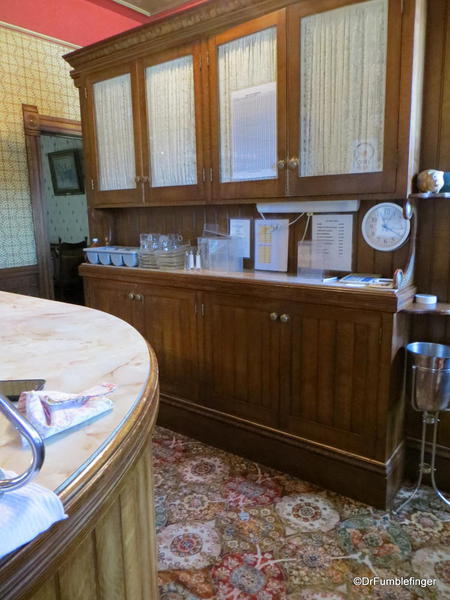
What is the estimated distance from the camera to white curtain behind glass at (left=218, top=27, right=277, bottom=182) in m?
2.24

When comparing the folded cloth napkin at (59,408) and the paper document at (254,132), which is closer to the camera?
the folded cloth napkin at (59,408)

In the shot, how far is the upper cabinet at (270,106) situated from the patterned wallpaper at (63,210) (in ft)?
9.84

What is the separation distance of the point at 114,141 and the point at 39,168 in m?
1.26

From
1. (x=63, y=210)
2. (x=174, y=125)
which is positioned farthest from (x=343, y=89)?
(x=63, y=210)

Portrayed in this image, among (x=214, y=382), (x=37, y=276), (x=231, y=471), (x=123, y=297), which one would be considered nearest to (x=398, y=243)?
(x=214, y=382)

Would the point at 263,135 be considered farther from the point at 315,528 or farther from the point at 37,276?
the point at 37,276

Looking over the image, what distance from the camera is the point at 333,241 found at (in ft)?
7.78

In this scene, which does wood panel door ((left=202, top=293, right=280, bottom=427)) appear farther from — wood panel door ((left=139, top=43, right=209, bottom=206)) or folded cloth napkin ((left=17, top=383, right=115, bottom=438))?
folded cloth napkin ((left=17, top=383, right=115, bottom=438))

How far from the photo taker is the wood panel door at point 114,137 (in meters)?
2.81

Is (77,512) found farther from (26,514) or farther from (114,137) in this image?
(114,137)

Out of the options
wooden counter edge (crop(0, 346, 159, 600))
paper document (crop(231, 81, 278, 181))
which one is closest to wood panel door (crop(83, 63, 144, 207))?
paper document (crop(231, 81, 278, 181))

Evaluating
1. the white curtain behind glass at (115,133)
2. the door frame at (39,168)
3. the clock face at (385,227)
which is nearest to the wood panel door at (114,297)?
the white curtain behind glass at (115,133)

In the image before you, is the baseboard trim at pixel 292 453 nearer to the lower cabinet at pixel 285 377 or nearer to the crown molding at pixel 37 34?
the lower cabinet at pixel 285 377

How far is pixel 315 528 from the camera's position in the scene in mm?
1982
